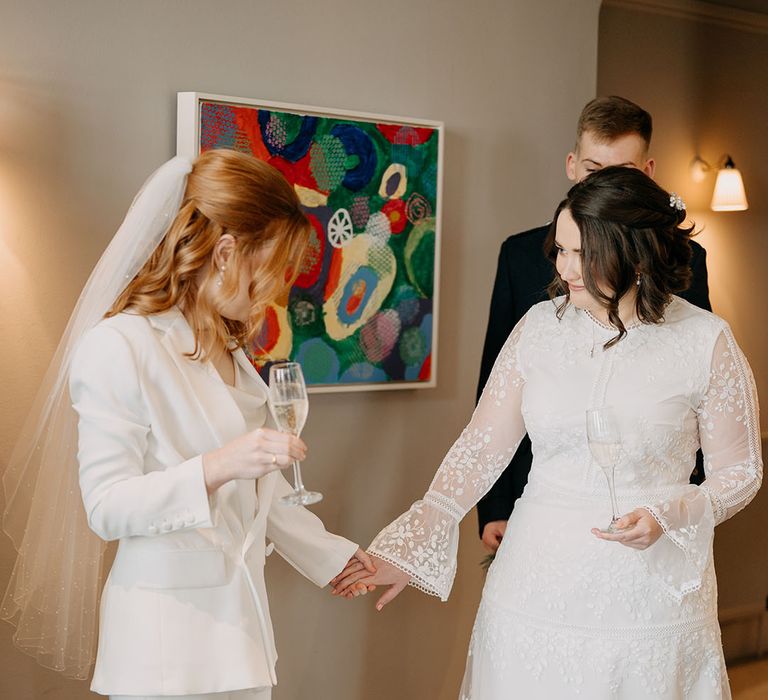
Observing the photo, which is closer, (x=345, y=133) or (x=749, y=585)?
(x=345, y=133)

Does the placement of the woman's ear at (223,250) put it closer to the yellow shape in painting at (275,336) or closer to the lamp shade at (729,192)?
the yellow shape in painting at (275,336)

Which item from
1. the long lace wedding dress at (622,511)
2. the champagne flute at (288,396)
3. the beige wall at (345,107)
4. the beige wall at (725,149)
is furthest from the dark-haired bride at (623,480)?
the beige wall at (725,149)

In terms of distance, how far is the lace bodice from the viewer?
6.86 ft

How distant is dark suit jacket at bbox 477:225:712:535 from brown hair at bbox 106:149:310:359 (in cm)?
101

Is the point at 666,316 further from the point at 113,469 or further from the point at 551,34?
the point at 551,34

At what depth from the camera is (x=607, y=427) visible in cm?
186

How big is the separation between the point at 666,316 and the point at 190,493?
1126 millimetres

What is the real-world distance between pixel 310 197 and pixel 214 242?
1050 mm

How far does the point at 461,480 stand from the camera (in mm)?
2342

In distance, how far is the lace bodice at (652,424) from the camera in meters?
2.09

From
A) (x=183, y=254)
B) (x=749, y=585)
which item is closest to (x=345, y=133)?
(x=183, y=254)

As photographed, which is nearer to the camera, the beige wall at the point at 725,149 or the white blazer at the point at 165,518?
the white blazer at the point at 165,518

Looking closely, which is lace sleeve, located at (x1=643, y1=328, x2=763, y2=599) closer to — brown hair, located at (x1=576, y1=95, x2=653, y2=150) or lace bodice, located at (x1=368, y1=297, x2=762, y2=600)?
lace bodice, located at (x1=368, y1=297, x2=762, y2=600)

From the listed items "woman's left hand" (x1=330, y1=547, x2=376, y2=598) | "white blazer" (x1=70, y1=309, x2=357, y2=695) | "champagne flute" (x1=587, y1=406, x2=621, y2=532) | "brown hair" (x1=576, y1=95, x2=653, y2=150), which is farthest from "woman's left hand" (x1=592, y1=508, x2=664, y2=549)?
"brown hair" (x1=576, y1=95, x2=653, y2=150)
